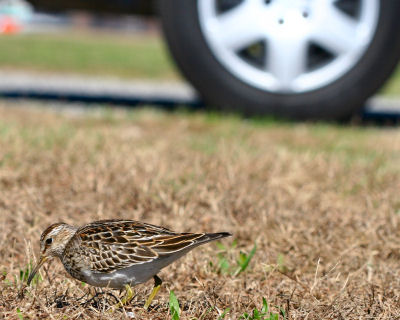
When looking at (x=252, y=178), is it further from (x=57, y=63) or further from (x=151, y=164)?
(x=57, y=63)

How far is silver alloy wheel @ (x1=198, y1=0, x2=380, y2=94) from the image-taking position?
4852 millimetres

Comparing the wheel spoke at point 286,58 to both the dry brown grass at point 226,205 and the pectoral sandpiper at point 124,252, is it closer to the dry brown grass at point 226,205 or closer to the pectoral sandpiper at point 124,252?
the dry brown grass at point 226,205

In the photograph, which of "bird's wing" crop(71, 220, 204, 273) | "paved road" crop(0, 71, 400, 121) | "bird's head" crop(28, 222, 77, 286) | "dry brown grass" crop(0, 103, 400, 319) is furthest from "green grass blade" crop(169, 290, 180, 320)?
"paved road" crop(0, 71, 400, 121)

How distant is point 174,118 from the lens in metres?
5.59

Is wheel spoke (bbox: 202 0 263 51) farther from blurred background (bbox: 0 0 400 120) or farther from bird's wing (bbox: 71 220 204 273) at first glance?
bird's wing (bbox: 71 220 204 273)

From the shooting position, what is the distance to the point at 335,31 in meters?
4.87

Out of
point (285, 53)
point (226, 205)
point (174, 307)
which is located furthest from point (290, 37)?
point (174, 307)

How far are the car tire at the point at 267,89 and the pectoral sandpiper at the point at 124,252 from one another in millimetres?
2757

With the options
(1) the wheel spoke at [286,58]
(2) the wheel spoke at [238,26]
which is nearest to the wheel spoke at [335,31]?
(1) the wheel spoke at [286,58]

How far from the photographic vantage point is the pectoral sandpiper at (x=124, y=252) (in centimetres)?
227

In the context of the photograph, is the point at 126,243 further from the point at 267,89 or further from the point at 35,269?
the point at 267,89

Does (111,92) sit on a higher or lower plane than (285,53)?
lower

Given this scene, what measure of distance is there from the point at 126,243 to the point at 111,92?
5.47m

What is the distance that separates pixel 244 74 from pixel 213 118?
1.51 feet
